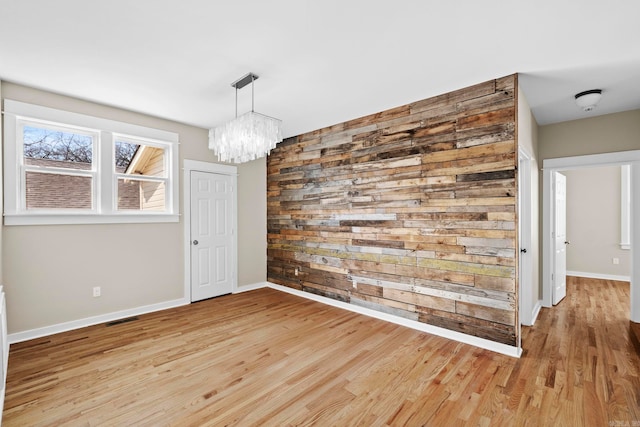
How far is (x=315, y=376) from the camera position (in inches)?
96.7

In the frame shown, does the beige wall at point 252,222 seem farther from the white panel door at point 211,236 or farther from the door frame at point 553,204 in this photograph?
the door frame at point 553,204

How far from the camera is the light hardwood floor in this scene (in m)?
1.98

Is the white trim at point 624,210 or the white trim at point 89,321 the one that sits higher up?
the white trim at point 624,210

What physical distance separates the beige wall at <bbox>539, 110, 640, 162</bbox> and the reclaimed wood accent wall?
203 cm

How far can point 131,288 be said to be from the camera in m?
3.88

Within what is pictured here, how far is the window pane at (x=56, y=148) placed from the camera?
10.7 feet

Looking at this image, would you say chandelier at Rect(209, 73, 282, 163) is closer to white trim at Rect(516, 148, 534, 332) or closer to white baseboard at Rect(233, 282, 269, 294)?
white baseboard at Rect(233, 282, 269, 294)

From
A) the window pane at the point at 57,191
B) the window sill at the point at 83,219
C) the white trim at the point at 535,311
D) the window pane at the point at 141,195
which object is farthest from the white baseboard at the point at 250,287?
the white trim at the point at 535,311

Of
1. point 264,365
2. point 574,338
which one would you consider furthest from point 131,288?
point 574,338

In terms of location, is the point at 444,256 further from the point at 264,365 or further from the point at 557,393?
the point at 264,365

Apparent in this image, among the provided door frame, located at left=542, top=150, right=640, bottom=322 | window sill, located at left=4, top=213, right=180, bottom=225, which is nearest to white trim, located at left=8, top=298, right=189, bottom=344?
window sill, located at left=4, top=213, right=180, bottom=225

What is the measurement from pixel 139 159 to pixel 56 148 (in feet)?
2.89

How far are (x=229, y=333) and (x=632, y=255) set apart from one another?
5195mm

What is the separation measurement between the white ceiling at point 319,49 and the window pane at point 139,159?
0.64 meters
